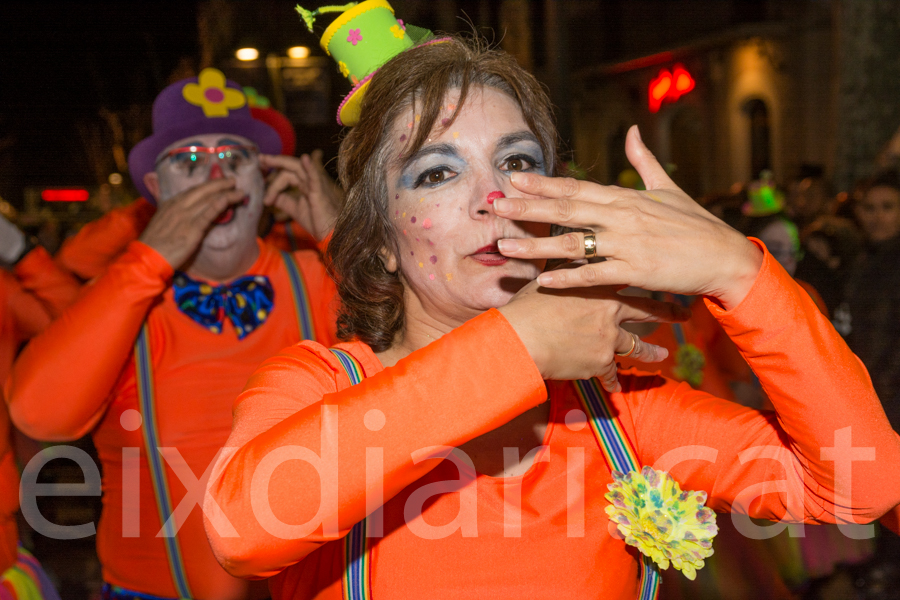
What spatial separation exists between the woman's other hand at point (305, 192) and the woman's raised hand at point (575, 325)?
1.65 metres

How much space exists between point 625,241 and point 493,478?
0.58m

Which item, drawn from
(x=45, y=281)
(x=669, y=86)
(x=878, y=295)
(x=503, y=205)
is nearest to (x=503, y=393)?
(x=503, y=205)

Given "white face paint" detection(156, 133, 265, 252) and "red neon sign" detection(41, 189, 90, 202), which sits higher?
"white face paint" detection(156, 133, 265, 252)

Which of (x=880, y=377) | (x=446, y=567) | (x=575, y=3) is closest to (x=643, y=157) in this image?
(x=446, y=567)

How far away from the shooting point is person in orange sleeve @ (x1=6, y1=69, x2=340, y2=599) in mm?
2066

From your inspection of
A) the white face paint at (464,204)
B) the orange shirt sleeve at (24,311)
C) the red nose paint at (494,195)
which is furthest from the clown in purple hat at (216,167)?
the red nose paint at (494,195)

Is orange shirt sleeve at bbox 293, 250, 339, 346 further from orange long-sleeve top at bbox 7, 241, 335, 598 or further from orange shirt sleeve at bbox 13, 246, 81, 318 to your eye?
orange shirt sleeve at bbox 13, 246, 81, 318

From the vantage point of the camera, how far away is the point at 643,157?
44.9 inches

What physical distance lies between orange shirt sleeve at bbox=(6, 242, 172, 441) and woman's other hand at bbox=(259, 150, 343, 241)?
69 cm

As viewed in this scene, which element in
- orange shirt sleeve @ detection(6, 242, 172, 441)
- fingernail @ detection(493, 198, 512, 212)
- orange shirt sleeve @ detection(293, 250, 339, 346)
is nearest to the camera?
fingernail @ detection(493, 198, 512, 212)

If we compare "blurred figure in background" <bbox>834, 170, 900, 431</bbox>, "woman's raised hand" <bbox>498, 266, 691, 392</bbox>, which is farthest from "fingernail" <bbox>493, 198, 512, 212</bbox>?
"blurred figure in background" <bbox>834, 170, 900, 431</bbox>

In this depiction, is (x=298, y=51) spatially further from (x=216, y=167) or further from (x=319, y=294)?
(x=319, y=294)

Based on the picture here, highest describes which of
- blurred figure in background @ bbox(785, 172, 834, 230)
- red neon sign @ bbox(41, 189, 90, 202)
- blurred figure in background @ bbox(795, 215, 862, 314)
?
blurred figure in background @ bbox(795, 215, 862, 314)

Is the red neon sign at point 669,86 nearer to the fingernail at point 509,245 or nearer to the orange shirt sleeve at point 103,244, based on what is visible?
the orange shirt sleeve at point 103,244
